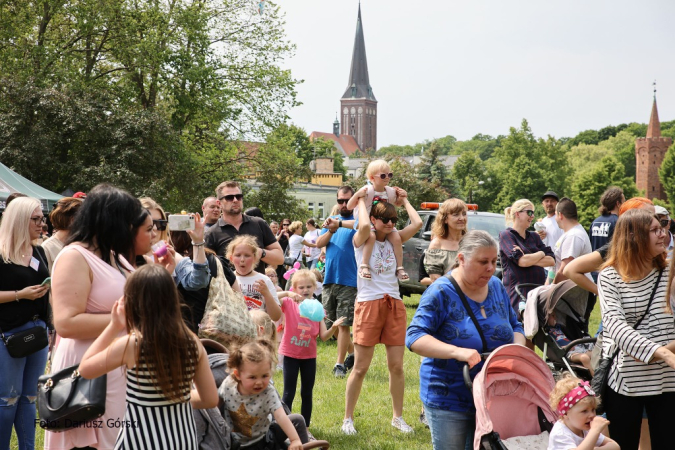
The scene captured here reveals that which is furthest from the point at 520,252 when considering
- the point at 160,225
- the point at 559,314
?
the point at 160,225

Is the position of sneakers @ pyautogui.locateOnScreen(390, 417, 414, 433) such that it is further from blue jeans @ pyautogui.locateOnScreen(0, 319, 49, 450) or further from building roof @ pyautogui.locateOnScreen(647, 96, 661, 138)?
building roof @ pyautogui.locateOnScreen(647, 96, 661, 138)

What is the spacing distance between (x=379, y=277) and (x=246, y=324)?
6.99 ft

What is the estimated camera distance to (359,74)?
155m

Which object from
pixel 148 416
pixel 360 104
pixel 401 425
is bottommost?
pixel 401 425

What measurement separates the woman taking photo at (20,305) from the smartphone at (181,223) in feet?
3.83

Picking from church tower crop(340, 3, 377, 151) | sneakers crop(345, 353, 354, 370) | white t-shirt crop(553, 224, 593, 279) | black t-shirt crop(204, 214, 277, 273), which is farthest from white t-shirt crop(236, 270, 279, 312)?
church tower crop(340, 3, 377, 151)

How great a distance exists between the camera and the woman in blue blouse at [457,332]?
3643 millimetres

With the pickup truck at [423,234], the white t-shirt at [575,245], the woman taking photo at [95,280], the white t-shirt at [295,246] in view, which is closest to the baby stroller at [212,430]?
the woman taking photo at [95,280]

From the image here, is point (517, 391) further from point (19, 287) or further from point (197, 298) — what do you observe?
point (19, 287)

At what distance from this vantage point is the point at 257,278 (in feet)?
17.9

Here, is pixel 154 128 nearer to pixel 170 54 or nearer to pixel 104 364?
pixel 170 54

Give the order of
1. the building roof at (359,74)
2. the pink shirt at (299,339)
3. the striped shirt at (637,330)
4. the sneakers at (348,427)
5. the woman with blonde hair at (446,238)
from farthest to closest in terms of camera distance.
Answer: the building roof at (359,74) → the woman with blonde hair at (446,238) → the sneakers at (348,427) → the pink shirt at (299,339) → the striped shirt at (637,330)

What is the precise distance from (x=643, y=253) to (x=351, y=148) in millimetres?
184366

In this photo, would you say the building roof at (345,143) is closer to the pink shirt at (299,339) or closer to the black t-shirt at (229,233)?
the black t-shirt at (229,233)
